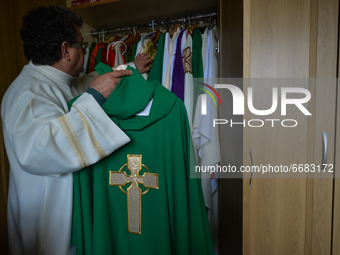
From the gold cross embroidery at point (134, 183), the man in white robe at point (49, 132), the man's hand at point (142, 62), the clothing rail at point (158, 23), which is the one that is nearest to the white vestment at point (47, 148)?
the man in white robe at point (49, 132)

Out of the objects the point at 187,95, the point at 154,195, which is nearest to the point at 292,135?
the point at 187,95

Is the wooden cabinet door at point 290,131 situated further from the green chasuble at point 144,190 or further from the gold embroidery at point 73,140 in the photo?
the gold embroidery at point 73,140

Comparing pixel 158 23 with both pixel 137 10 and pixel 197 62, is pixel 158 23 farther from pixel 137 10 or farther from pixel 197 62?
pixel 197 62

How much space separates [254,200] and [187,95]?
672mm

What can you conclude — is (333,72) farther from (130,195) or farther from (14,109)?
→ (14,109)

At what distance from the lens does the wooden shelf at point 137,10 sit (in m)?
1.43

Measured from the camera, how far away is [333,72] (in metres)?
1.02

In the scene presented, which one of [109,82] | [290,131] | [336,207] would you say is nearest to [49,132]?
[109,82]

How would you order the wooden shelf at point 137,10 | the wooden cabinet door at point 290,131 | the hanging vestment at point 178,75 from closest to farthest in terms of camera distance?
the wooden cabinet door at point 290,131, the hanging vestment at point 178,75, the wooden shelf at point 137,10

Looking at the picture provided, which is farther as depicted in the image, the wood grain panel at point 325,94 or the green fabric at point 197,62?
the green fabric at point 197,62

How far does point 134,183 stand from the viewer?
88cm

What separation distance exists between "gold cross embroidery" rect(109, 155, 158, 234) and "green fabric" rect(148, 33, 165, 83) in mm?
672

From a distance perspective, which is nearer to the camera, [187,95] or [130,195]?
[130,195]

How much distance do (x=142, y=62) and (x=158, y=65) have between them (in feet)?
0.33
